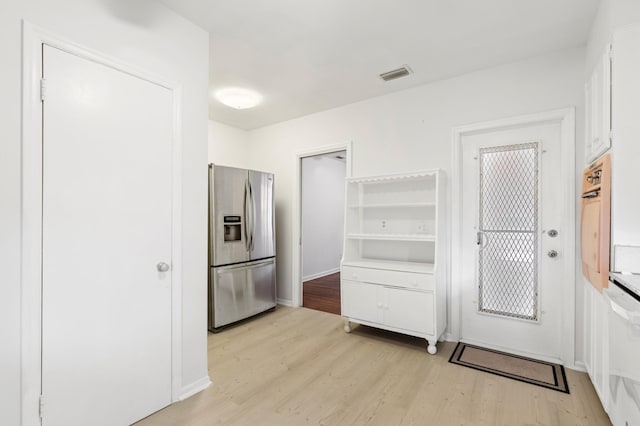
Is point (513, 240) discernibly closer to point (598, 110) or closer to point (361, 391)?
point (598, 110)

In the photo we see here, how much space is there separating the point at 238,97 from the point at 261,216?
146cm

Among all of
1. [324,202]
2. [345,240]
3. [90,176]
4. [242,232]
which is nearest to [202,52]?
[90,176]

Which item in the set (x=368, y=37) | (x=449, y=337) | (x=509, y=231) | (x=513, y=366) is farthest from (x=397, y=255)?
(x=368, y=37)

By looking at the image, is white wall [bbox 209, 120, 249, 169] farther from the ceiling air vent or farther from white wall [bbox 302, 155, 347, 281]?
the ceiling air vent

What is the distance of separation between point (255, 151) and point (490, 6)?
11.6 ft

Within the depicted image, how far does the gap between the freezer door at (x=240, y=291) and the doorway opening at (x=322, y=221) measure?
1408 mm

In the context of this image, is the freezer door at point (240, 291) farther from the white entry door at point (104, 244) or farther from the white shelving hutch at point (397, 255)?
the white entry door at point (104, 244)

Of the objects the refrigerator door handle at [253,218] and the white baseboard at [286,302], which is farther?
the white baseboard at [286,302]

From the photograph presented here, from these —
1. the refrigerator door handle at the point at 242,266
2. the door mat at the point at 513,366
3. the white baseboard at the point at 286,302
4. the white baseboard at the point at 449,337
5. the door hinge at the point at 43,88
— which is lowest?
the white baseboard at the point at 286,302

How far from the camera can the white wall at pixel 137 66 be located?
1392 millimetres

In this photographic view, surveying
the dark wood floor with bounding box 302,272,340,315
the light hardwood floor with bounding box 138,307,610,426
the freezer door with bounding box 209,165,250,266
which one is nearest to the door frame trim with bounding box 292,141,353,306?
the dark wood floor with bounding box 302,272,340,315

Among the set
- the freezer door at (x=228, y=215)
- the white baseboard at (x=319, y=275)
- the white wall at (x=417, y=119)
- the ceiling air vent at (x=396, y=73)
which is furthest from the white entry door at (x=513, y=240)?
the white baseboard at (x=319, y=275)

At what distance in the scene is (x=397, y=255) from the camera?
3.42 m

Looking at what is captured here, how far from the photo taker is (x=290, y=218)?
437 centimetres
